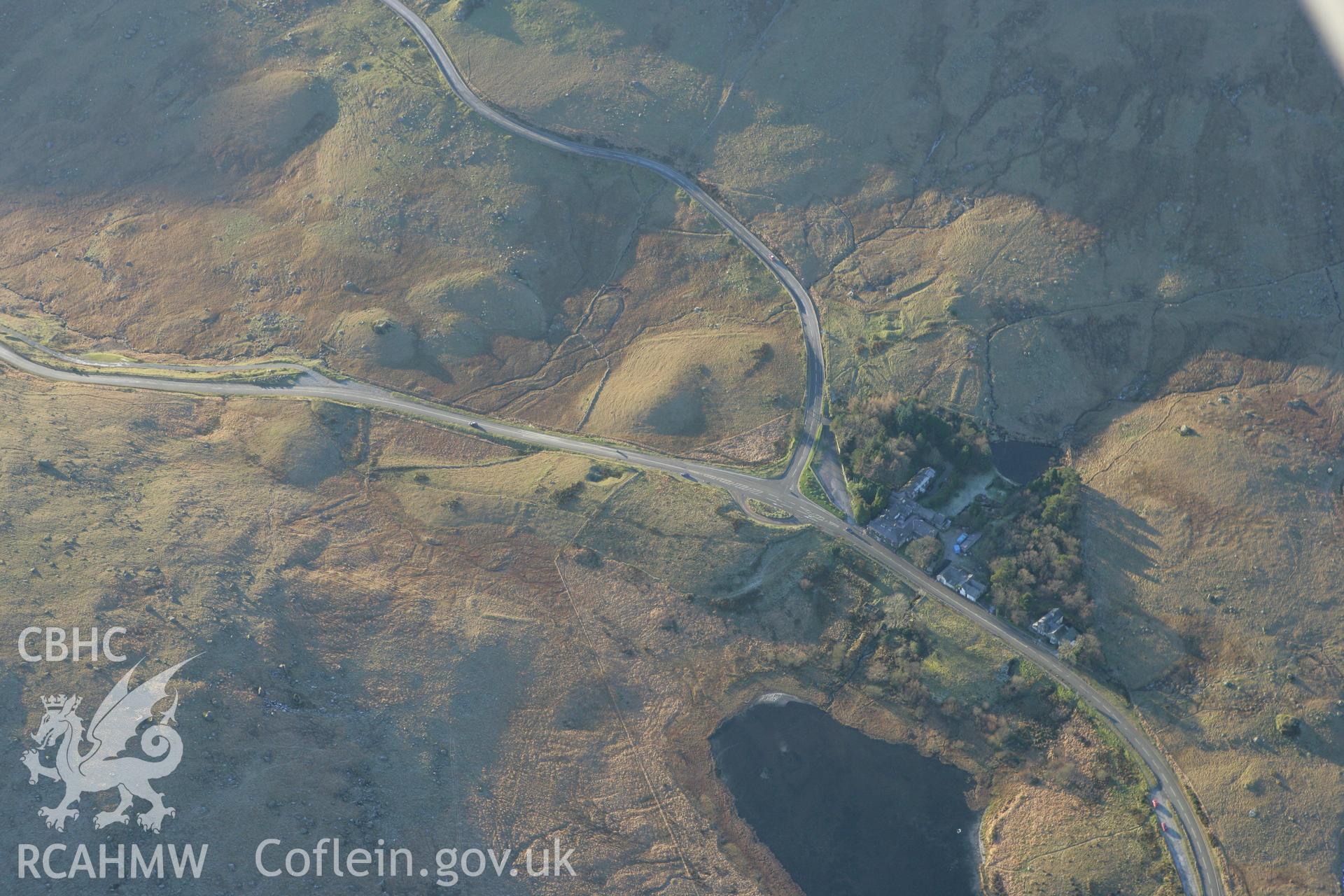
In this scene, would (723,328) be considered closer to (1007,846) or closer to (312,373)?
(312,373)

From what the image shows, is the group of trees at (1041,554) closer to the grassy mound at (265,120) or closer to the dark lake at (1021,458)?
the dark lake at (1021,458)

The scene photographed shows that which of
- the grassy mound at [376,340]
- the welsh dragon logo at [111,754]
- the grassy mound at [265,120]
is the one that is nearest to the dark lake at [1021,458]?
A: the grassy mound at [376,340]

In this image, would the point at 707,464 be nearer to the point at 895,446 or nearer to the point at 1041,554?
the point at 895,446

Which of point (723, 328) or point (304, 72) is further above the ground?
point (304, 72)

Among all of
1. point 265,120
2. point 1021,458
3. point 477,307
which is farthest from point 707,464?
point 265,120

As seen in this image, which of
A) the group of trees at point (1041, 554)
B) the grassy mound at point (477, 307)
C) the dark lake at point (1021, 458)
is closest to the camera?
the group of trees at point (1041, 554)

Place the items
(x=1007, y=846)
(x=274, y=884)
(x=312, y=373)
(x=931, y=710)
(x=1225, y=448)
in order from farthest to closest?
(x=312, y=373) < (x=1225, y=448) < (x=931, y=710) < (x=1007, y=846) < (x=274, y=884)

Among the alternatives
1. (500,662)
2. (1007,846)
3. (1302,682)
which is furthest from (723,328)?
(1302,682)
